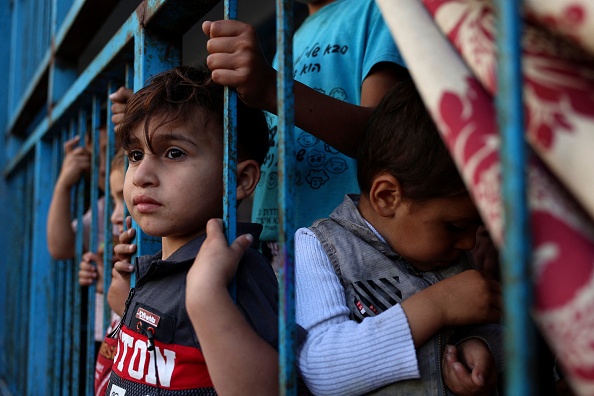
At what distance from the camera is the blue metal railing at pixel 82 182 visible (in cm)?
41

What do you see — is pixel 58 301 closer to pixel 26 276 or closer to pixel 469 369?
pixel 26 276

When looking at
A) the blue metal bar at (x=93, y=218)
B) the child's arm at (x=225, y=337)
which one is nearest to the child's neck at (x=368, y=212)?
the child's arm at (x=225, y=337)

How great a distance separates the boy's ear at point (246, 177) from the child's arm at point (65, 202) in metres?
1.14

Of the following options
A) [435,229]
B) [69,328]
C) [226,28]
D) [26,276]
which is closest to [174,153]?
[226,28]

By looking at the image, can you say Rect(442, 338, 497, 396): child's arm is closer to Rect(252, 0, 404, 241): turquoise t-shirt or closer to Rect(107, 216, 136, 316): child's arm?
Rect(252, 0, 404, 241): turquoise t-shirt

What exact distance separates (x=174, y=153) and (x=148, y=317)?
307 mm

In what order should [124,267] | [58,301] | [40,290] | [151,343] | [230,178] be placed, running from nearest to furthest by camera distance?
1. [230,178]
2. [151,343]
3. [124,267]
4. [58,301]
5. [40,290]

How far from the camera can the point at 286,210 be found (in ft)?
2.42

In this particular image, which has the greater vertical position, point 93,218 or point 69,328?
point 93,218

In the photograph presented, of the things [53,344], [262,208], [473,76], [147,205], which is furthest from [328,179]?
[53,344]

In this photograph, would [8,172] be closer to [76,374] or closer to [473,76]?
[76,374]

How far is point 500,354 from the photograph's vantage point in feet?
3.38

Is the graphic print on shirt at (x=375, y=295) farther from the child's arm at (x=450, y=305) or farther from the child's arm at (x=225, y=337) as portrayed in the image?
the child's arm at (x=225, y=337)

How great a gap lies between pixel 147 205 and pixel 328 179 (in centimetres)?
45
